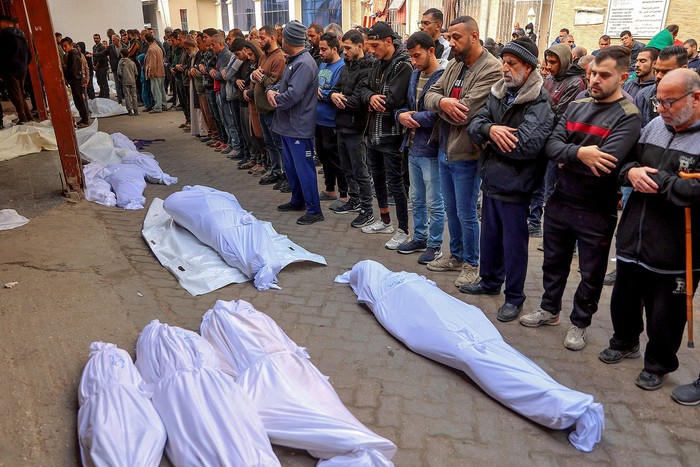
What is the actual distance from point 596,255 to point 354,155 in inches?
113

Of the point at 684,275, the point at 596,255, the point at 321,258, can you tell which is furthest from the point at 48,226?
the point at 684,275

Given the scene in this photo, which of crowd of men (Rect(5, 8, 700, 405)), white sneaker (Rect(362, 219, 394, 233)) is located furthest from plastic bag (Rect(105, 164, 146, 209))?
white sneaker (Rect(362, 219, 394, 233))

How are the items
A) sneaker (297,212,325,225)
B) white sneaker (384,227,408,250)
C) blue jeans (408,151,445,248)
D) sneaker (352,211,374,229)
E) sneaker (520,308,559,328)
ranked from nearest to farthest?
sneaker (520,308,559,328)
blue jeans (408,151,445,248)
white sneaker (384,227,408,250)
sneaker (352,211,374,229)
sneaker (297,212,325,225)

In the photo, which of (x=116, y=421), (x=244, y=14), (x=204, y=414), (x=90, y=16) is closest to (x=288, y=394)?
(x=204, y=414)

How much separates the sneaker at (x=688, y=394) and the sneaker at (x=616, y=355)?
1.22 feet

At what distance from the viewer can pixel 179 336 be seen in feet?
9.55

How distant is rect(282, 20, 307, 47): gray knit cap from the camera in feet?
17.7

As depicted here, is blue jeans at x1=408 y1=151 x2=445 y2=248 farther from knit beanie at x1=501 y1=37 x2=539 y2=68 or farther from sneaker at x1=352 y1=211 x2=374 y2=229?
knit beanie at x1=501 y1=37 x2=539 y2=68

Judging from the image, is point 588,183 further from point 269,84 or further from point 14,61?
point 14,61

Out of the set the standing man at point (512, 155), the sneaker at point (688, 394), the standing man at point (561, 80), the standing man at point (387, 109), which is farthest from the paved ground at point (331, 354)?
the standing man at point (561, 80)

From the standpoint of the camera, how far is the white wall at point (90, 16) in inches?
741

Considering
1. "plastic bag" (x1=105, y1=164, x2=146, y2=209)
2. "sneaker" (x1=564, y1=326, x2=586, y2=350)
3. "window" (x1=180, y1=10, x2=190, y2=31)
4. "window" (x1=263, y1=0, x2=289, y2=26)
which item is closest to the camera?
"sneaker" (x1=564, y1=326, x2=586, y2=350)

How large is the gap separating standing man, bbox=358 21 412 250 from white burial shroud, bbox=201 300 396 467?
2308 mm

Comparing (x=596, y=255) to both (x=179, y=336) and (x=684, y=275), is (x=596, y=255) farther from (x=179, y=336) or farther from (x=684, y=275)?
(x=179, y=336)
